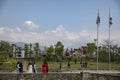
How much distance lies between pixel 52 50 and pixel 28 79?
204 feet

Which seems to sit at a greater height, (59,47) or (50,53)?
(59,47)

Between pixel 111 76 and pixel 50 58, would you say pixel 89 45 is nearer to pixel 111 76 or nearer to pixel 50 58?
pixel 50 58

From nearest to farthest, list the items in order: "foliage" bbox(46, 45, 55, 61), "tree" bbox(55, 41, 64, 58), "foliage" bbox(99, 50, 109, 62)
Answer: "foliage" bbox(99, 50, 109, 62)
"foliage" bbox(46, 45, 55, 61)
"tree" bbox(55, 41, 64, 58)

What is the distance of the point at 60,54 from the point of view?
275 feet

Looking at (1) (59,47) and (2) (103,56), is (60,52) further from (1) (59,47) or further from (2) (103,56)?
(2) (103,56)

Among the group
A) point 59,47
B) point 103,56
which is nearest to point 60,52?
point 59,47

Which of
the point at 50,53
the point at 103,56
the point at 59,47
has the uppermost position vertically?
the point at 59,47

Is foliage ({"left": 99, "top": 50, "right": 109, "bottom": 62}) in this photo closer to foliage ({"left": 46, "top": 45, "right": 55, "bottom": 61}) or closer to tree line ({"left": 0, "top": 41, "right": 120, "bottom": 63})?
tree line ({"left": 0, "top": 41, "right": 120, "bottom": 63})

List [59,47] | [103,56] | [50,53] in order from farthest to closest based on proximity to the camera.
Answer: [59,47]
[50,53]
[103,56]

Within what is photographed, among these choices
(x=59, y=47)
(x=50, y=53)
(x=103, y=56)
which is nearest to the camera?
(x=103, y=56)

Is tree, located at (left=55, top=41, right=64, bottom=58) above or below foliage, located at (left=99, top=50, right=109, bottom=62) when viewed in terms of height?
above

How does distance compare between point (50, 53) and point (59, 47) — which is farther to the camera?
point (59, 47)

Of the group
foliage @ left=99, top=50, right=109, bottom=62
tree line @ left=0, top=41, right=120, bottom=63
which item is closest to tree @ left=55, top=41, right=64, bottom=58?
tree line @ left=0, top=41, right=120, bottom=63

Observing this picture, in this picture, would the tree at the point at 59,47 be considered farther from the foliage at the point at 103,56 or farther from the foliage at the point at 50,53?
the foliage at the point at 103,56
